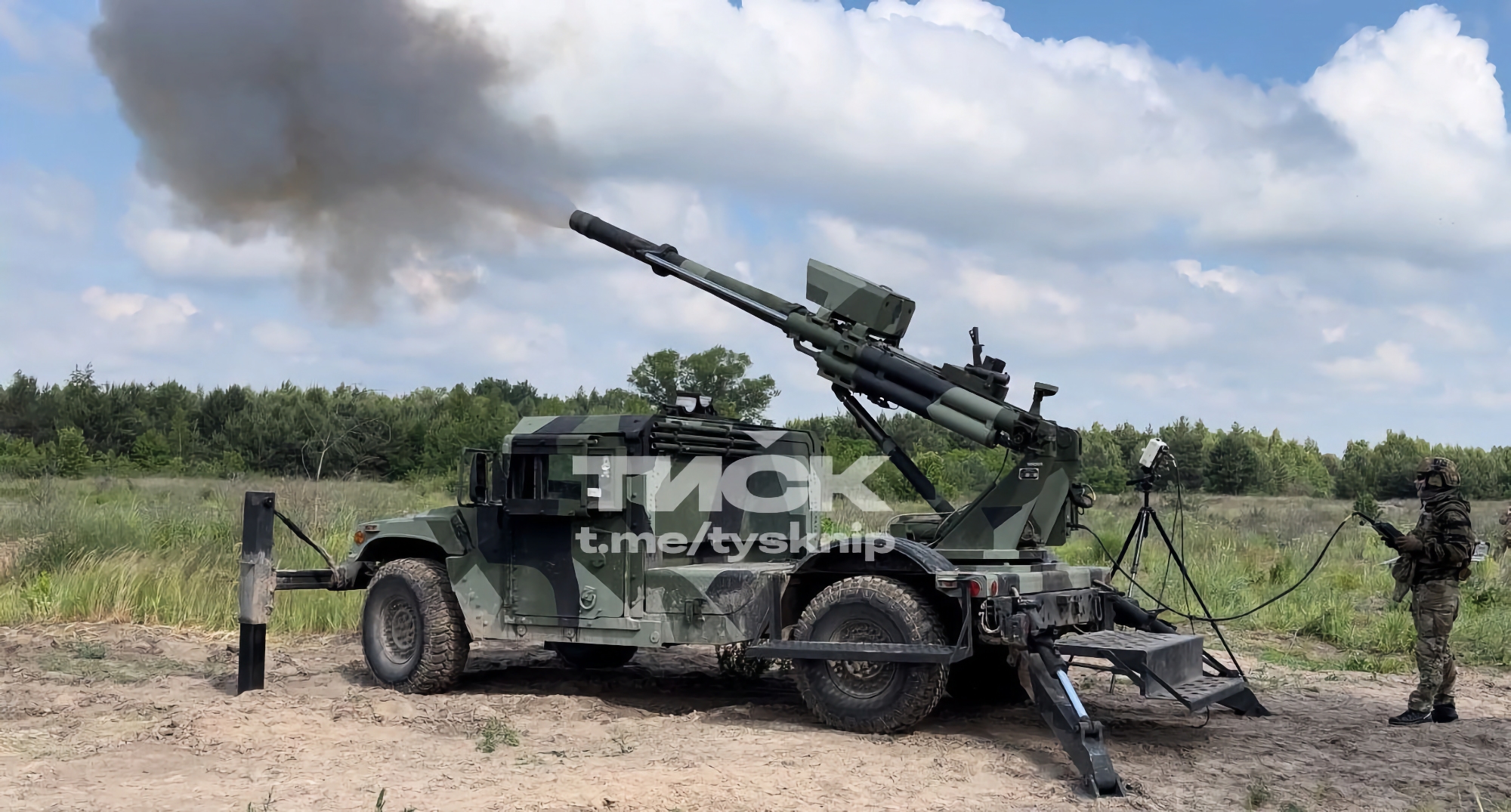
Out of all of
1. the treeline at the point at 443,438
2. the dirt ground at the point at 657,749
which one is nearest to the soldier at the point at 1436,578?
the dirt ground at the point at 657,749

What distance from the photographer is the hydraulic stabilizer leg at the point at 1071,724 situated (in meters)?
6.68

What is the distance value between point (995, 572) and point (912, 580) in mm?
565

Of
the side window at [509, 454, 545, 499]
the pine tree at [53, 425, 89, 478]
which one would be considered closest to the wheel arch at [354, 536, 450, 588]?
the side window at [509, 454, 545, 499]

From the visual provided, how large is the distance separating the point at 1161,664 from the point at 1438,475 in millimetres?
2935

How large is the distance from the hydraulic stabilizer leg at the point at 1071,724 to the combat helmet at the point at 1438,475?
133 inches

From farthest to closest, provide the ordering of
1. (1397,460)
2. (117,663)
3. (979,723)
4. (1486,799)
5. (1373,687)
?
(1397,460) < (117,663) < (1373,687) < (979,723) < (1486,799)

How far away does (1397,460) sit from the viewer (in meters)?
34.6

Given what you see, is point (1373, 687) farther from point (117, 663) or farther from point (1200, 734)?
point (117, 663)

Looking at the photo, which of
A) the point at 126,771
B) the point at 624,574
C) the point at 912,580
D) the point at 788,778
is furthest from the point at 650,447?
the point at 126,771

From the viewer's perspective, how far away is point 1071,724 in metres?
7.06

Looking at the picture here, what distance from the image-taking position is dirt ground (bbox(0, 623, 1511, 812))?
652 centimetres

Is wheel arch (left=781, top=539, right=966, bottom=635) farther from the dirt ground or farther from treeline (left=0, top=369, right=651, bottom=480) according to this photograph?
treeline (left=0, top=369, right=651, bottom=480)

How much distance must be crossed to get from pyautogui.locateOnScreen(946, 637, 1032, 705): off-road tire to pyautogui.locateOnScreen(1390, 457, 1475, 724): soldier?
2561 mm

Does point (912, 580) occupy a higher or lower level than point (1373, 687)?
higher
